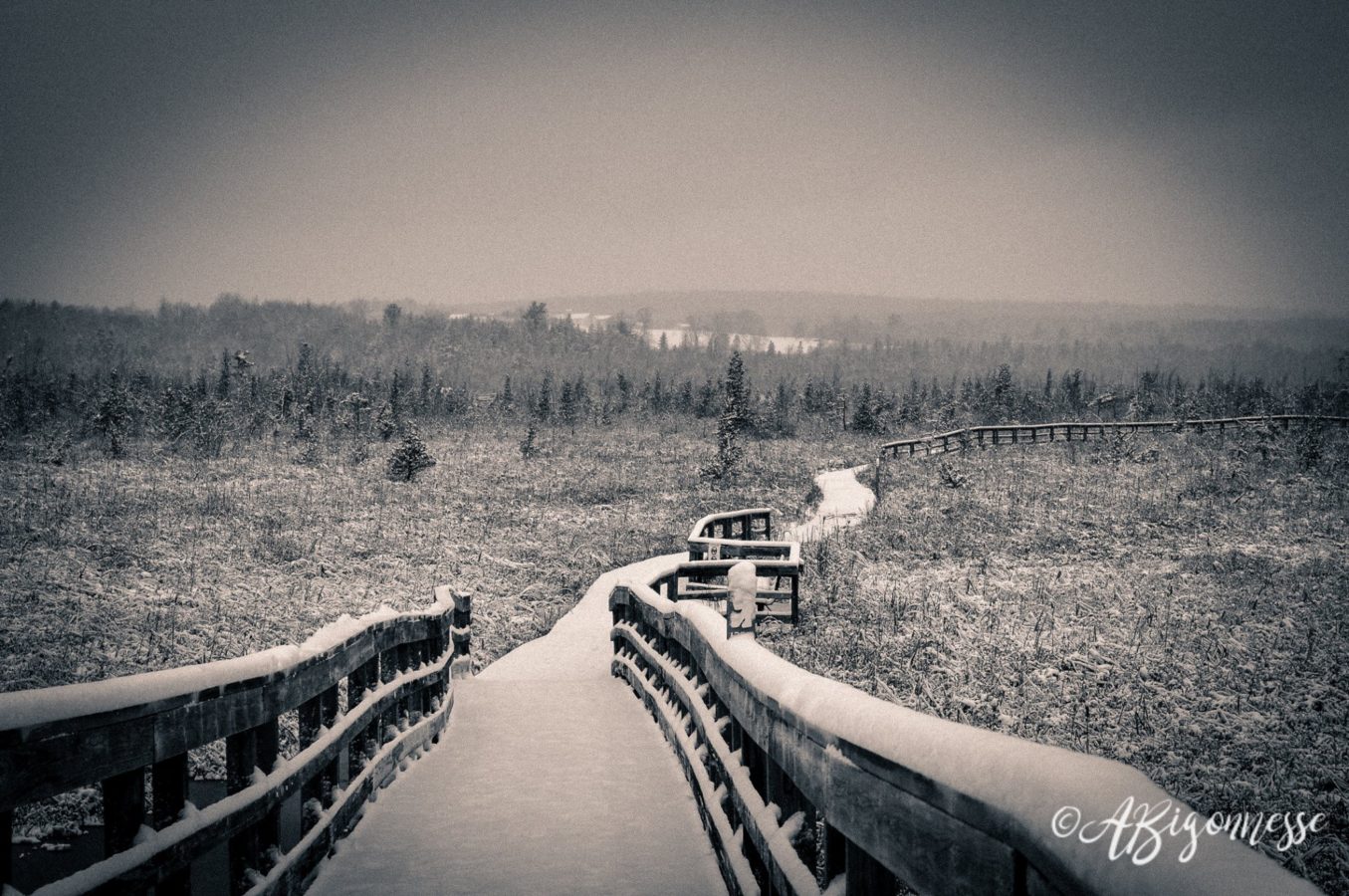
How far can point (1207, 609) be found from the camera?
1596cm

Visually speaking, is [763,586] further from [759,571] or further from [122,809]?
[122,809]

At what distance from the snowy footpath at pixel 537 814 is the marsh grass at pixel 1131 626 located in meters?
4.41

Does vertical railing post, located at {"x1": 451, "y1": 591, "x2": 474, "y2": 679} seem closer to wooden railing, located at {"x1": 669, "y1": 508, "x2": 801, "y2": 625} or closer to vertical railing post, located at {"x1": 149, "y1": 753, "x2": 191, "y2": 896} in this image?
wooden railing, located at {"x1": 669, "y1": 508, "x2": 801, "y2": 625}

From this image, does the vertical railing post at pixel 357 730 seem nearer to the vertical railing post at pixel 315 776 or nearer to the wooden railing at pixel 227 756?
the wooden railing at pixel 227 756

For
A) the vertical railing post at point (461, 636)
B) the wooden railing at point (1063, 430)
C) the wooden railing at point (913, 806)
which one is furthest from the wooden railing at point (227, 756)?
the wooden railing at point (1063, 430)

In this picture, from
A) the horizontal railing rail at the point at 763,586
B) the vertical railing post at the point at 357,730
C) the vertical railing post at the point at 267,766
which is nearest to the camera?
the vertical railing post at the point at 267,766

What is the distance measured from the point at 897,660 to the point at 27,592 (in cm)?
1589

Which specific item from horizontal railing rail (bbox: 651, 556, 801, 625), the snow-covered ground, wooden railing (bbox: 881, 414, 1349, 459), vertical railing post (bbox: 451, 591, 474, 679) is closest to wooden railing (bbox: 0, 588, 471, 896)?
vertical railing post (bbox: 451, 591, 474, 679)

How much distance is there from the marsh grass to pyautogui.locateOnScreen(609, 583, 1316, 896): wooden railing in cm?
565

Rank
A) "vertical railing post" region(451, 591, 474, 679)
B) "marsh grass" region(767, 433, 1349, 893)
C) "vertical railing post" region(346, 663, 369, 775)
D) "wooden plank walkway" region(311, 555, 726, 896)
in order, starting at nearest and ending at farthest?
1. "wooden plank walkway" region(311, 555, 726, 896)
2. "vertical railing post" region(346, 663, 369, 775)
3. "marsh grass" region(767, 433, 1349, 893)
4. "vertical railing post" region(451, 591, 474, 679)

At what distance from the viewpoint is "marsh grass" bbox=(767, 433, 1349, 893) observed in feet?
31.9

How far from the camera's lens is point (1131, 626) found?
14.9 meters

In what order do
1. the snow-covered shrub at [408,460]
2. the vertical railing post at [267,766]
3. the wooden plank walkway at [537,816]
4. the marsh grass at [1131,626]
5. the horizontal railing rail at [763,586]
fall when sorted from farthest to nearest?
the snow-covered shrub at [408,460]
the horizontal railing rail at [763,586]
the marsh grass at [1131,626]
the wooden plank walkway at [537,816]
the vertical railing post at [267,766]

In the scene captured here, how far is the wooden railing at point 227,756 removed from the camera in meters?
2.64
